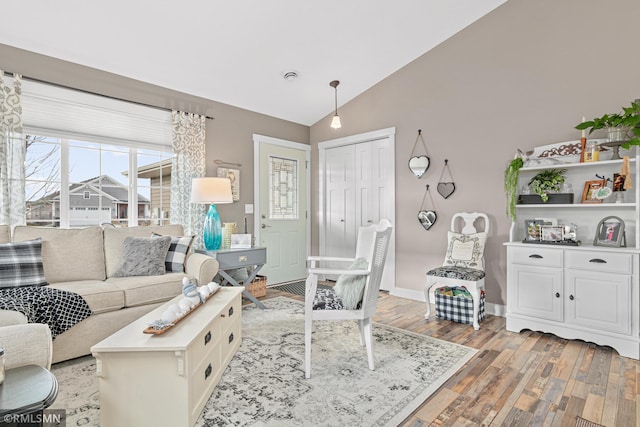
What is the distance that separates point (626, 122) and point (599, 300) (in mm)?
1345

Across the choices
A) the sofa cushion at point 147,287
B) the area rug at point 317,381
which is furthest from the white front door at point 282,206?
the area rug at point 317,381

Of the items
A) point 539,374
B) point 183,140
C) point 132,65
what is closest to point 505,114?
point 539,374

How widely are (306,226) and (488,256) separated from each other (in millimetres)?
2605

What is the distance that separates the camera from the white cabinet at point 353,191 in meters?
4.31

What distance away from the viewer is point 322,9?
119 inches

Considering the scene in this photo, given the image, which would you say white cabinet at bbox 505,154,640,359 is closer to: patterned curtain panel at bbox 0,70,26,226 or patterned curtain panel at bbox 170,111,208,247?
patterned curtain panel at bbox 170,111,208,247

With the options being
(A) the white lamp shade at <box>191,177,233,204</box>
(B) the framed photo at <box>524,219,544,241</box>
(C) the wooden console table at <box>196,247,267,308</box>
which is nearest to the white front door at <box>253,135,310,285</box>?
(C) the wooden console table at <box>196,247,267,308</box>

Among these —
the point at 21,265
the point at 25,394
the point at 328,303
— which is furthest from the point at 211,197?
the point at 25,394

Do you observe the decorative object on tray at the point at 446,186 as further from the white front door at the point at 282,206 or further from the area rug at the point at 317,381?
the white front door at the point at 282,206

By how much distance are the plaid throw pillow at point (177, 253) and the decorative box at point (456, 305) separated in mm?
2446

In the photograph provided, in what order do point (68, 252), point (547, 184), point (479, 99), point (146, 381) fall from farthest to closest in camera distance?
1. point (479, 99)
2. point (547, 184)
3. point (68, 252)
4. point (146, 381)

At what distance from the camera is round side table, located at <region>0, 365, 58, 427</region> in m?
0.96

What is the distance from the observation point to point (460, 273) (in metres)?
3.11

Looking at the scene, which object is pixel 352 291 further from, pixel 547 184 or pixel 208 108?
pixel 208 108
